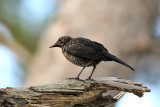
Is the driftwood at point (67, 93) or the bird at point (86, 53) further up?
the bird at point (86, 53)

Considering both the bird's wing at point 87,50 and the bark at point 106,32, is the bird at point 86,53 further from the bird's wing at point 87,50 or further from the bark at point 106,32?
the bark at point 106,32

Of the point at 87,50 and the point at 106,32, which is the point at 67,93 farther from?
the point at 106,32

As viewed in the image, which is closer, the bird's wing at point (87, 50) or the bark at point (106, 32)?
the bird's wing at point (87, 50)

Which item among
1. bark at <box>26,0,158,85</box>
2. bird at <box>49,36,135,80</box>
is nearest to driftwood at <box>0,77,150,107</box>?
bird at <box>49,36,135,80</box>

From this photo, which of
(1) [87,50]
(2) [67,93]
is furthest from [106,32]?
(2) [67,93]

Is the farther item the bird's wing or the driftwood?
the bird's wing

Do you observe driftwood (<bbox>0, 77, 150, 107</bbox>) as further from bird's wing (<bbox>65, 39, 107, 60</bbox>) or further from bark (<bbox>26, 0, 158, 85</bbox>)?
bark (<bbox>26, 0, 158, 85</bbox>)

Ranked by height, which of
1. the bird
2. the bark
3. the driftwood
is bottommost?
the driftwood

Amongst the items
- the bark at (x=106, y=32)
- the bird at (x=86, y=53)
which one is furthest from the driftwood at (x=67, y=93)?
the bark at (x=106, y=32)
